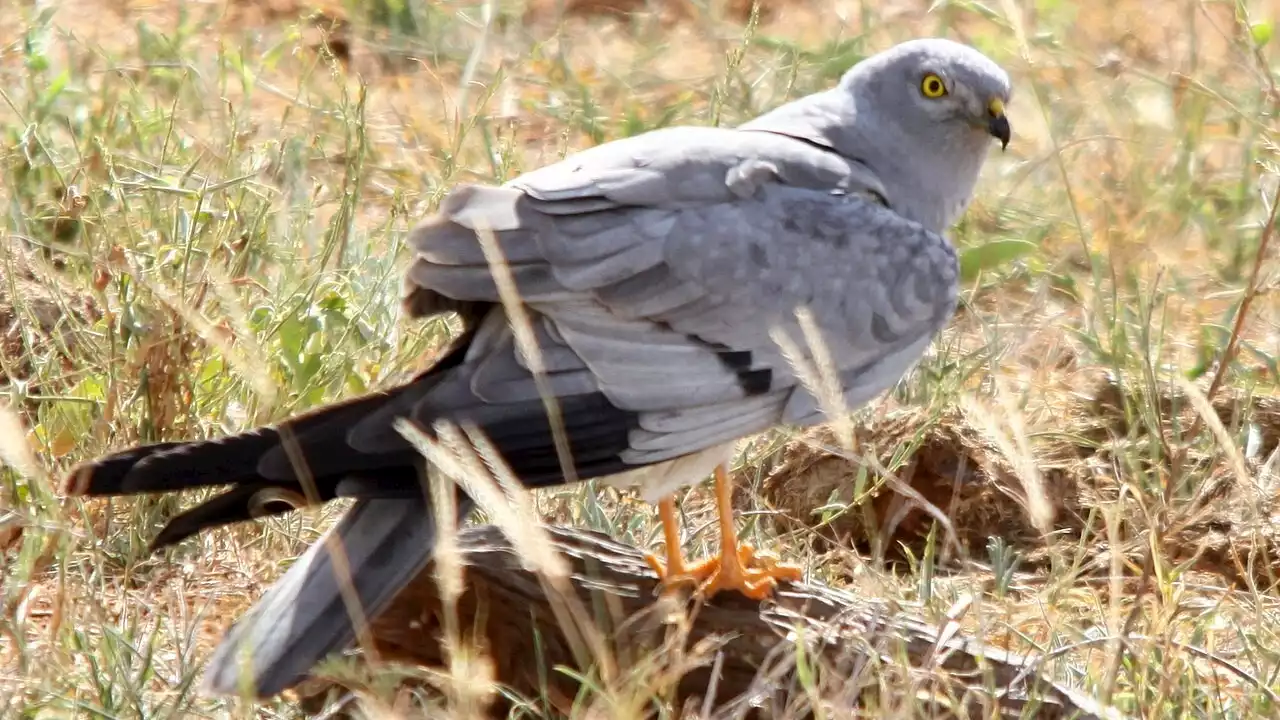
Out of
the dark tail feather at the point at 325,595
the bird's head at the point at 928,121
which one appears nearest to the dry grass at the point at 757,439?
the dark tail feather at the point at 325,595

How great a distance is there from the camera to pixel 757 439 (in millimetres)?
4500

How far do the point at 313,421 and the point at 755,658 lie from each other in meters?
0.93

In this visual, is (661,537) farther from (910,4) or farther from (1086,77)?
(910,4)

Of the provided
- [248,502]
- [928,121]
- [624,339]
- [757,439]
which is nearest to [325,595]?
[248,502]

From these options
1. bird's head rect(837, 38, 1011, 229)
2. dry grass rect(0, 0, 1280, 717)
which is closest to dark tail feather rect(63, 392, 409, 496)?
dry grass rect(0, 0, 1280, 717)

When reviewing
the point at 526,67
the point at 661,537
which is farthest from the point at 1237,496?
the point at 526,67

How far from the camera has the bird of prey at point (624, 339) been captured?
9.65ft

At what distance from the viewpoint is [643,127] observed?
605 cm

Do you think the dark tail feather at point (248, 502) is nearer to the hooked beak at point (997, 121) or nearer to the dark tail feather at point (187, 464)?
the dark tail feather at point (187, 464)

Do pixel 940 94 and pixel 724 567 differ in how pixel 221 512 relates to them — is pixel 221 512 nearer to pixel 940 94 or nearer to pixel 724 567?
pixel 724 567

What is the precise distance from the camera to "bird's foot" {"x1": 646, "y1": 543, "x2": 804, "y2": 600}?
3475 millimetres

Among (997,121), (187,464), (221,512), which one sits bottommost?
(221,512)

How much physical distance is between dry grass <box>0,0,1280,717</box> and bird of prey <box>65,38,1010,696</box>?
21 cm

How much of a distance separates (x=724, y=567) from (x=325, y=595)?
3.04ft
